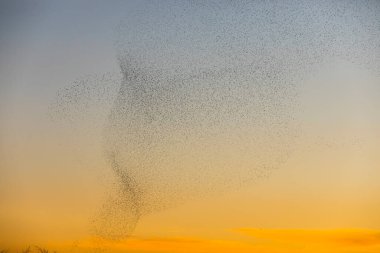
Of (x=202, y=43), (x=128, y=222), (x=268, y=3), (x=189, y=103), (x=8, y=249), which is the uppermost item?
(x=268, y=3)

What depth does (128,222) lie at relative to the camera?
27.1 feet

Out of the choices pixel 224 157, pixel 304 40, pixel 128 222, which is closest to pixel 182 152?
pixel 224 157

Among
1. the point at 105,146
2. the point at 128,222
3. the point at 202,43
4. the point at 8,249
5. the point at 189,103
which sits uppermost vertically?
the point at 202,43

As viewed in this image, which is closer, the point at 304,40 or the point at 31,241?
the point at 31,241

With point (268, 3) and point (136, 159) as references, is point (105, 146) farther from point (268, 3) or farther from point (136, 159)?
point (268, 3)

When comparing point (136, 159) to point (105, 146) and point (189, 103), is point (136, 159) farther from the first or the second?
point (189, 103)

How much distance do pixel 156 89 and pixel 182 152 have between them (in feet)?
2.98

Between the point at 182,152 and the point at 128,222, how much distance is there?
1105mm

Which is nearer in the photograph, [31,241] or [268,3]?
[31,241]

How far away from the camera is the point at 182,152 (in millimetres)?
8508

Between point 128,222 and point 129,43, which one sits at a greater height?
point 129,43

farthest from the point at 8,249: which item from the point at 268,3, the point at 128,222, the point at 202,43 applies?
the point at 268,3

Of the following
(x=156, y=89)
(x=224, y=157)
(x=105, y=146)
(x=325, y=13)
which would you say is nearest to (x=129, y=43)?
(x=156, y=89)

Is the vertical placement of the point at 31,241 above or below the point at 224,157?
below
